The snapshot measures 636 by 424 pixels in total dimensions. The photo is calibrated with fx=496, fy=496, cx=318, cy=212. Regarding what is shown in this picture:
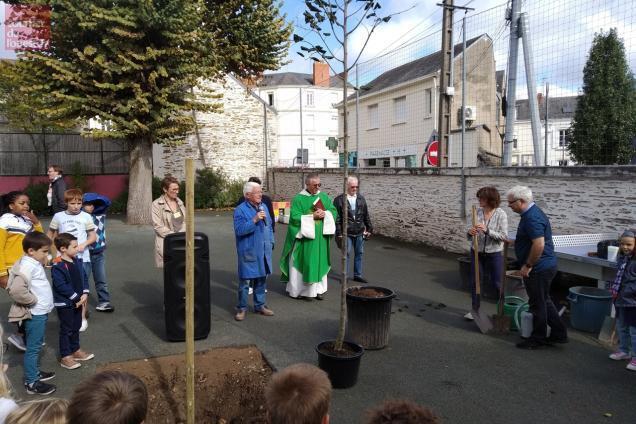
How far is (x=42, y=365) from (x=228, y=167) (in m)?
19.3

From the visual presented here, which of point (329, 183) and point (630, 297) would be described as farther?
point (329, 183)

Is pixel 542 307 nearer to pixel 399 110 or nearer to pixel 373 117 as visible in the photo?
pixel 399 110

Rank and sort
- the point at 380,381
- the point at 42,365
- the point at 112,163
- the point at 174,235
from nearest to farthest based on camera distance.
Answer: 1. the point at 380,381
2. the point at 42,365
3. the point at 174,235
4. the point at 112,163

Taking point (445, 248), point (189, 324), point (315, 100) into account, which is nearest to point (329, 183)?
point (445, 248)

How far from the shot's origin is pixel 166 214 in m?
6.45

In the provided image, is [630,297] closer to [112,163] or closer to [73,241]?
[73,241]

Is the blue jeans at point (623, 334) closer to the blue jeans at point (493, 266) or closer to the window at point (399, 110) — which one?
the blue jeans at point (493, 266)

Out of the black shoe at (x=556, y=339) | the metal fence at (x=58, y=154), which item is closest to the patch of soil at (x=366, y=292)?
the black shoe at (x=556, y=339)

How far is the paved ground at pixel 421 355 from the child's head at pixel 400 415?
2.26 metres

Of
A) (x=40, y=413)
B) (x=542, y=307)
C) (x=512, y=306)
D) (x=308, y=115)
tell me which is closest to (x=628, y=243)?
(x=542, y=307)

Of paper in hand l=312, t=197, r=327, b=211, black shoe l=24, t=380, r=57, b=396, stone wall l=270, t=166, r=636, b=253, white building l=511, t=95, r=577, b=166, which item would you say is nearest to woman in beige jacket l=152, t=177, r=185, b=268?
paper in hand l=312, t=197, r=327, b=211

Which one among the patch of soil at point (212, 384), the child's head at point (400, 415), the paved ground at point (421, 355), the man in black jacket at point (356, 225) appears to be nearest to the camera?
the child's head at point (400, 415)

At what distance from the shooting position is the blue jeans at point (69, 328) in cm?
474

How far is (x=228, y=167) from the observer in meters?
23.8
